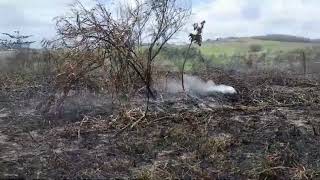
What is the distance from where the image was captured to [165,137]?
11.5 m

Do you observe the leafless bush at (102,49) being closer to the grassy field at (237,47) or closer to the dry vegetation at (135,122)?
the dry vegetation at (135,122)

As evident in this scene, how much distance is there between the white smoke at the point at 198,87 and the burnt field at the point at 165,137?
21.6 inches

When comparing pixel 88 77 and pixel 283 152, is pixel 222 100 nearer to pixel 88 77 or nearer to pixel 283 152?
pixel 88 77

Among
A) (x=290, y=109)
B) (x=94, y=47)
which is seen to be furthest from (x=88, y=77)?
(x=290, y=109)

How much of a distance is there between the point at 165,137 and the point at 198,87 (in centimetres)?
759

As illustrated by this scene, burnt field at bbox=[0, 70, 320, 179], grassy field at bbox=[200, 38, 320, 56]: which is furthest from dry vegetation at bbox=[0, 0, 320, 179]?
grassy field at bbox=[200, 38, 320, 56]

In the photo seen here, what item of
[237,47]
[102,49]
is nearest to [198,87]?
[102,49]

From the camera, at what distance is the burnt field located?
907cm

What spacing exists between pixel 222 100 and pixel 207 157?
23.4 ft

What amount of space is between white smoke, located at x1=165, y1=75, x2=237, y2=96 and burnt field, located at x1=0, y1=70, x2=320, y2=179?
21.6 inches

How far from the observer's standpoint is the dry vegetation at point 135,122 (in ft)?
30.3

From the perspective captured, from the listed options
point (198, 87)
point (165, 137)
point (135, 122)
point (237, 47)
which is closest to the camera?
point (165, 137)

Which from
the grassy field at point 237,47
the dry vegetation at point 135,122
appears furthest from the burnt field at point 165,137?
the grassy field at point 237,47

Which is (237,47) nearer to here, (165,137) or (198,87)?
(198,87)
